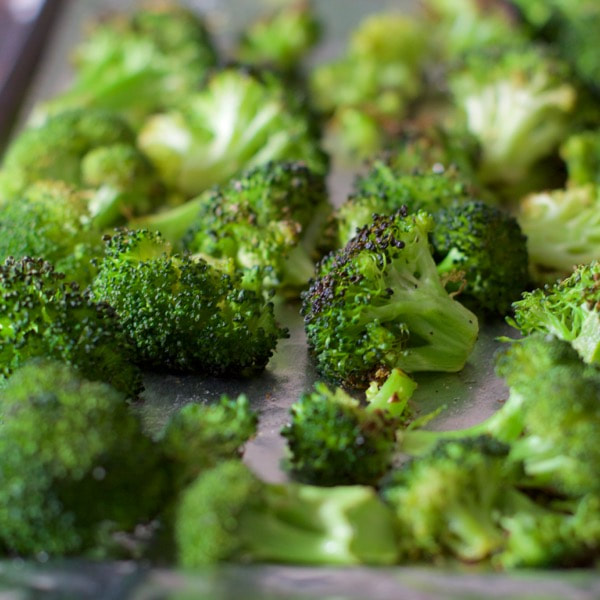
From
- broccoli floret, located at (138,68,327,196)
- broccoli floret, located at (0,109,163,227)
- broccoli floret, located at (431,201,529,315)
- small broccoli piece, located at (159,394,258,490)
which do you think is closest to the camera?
small broccoli piece, located at (159,394,258,490)

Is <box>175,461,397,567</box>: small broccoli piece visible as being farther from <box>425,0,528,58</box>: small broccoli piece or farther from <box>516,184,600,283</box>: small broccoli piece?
<box>425,0,528,58</box>: small broccoli piece

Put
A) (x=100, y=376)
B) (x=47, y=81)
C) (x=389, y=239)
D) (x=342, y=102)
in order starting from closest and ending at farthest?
(x=100, y=376) < (x=389, y=239) < (x=342, y=102) < (x=47, y=81)

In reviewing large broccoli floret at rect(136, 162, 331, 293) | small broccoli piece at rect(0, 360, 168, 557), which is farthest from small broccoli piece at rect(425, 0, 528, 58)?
small broccoli piece at rect(0, 360, 168, 557)

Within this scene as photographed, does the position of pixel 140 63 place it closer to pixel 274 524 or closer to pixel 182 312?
pixel 182 312

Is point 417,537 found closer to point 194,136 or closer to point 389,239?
point 389,239

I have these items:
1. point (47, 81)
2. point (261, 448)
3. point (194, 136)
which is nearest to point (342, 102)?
point (194, 136)

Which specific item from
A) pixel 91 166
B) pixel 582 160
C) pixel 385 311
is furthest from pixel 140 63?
pixel 385 311
